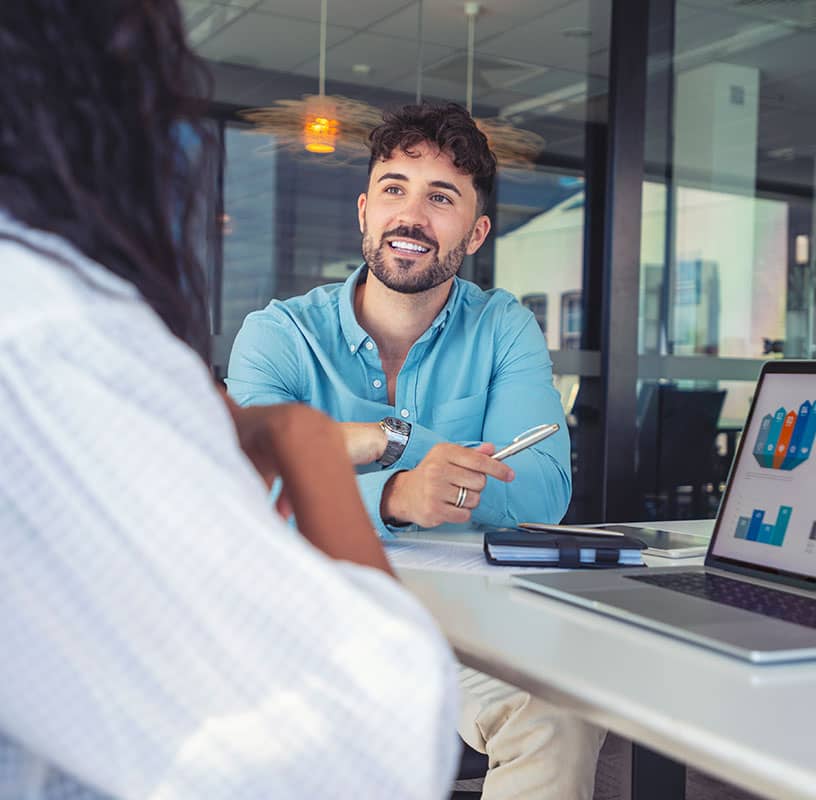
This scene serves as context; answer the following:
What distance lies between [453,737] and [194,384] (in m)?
0.25

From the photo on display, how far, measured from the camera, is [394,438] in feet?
5.54

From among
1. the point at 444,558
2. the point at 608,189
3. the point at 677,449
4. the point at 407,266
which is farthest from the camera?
the point at 677,449

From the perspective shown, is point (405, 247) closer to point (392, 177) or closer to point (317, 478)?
point (392, 177)

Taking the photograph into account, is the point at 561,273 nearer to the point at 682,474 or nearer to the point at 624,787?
the point at 682,474

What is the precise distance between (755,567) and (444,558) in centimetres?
40

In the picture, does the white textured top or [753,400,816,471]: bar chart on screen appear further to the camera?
[753,400,816,471]: bar chart on screen

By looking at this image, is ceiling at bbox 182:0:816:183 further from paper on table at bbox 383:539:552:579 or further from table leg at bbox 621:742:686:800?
table leg at bbox 621:742:686:800

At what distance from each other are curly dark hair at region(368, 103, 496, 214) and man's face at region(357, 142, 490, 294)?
15 millimetres

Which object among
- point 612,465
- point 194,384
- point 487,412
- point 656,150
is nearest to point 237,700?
point 194,384

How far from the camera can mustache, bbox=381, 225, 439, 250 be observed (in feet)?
6.97

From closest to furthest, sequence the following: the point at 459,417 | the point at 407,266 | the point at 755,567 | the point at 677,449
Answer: the point at 755,567 → the point at 459,417 → the point at 407,266 → the point at 677,449

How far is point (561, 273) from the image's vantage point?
167 inches

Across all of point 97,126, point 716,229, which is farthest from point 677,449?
point 97,126

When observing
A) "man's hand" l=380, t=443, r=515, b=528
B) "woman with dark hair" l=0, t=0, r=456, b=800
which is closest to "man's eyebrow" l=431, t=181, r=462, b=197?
"man's hand" l=380, t=443, r=515, b=528
